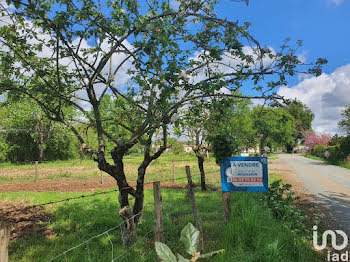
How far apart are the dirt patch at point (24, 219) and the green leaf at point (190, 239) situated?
515 centimetres

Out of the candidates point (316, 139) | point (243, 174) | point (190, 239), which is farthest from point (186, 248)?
point (316, 139)

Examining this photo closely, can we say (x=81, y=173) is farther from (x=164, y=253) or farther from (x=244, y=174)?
(x=164, y=253)

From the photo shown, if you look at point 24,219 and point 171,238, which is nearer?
point 171,238

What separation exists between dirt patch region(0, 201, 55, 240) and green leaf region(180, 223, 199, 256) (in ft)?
16.9

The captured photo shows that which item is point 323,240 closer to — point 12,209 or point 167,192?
point 167,192

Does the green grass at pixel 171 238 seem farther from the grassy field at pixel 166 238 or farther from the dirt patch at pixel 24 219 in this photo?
the dirt patch at pixel 24 219

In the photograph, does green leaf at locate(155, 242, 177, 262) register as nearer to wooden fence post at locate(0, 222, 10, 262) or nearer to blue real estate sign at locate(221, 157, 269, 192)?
wooden fence post at locate(0, 222, 10, 262)

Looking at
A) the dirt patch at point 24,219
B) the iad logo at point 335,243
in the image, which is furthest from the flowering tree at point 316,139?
the dirt patch at point 24,219

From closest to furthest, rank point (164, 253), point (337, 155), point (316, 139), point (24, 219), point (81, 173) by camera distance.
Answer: point (164, 253)
point (24, 219)
point (81, 173)
point (337, 155)
point (316, 139)

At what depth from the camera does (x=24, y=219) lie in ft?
21.1

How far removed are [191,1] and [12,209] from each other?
7.44m

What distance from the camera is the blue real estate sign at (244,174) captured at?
5449 mm

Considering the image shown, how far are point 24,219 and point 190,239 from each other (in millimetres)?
6896

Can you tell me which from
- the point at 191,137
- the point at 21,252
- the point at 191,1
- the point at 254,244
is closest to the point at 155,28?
the point at 191,1
